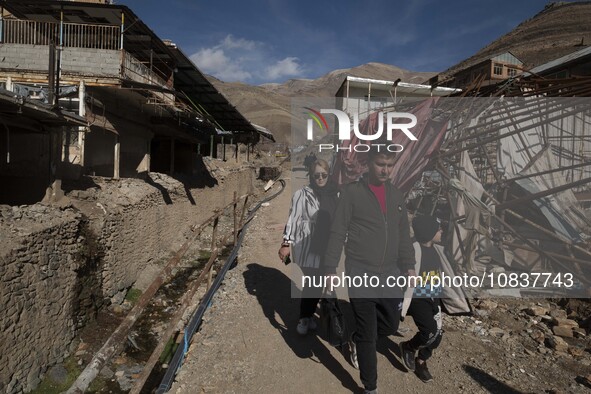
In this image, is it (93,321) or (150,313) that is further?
(150,313)

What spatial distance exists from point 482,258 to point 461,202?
1.11m

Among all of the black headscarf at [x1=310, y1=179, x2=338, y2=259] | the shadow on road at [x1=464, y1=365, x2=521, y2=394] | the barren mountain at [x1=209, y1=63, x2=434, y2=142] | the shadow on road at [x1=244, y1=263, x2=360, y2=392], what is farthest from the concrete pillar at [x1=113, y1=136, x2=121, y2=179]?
the barren mountain at [x1=209, y1=63, x2=434, y2=142]

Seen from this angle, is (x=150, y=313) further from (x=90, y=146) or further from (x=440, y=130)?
(x=440, y=130)

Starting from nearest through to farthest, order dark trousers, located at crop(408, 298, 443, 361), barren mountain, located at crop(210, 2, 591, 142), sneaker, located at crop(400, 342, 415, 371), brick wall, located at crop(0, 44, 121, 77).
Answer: dark trousers, located at crop(408, 298, 443, 361)
sneaker, located at crop(400, 342, 415, 371)
brick wall, located at crop(0, 44, 121, 77)
barren mountain, located at crop(210, 2, 591, 142)

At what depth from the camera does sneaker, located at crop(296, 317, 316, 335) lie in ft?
14.0

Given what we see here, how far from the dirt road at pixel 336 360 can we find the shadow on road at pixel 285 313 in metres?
0.01

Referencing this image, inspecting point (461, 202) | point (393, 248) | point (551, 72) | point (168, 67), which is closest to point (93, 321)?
point (393, 248)

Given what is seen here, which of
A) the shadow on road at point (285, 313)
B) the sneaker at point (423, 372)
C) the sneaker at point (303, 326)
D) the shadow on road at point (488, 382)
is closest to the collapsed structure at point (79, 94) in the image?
the shadow on road at point (285, 313)

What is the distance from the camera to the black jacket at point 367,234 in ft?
10.2

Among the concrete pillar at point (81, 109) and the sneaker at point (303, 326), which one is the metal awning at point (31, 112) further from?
the sneaker at point (303, 326)

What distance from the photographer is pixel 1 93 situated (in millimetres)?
4789

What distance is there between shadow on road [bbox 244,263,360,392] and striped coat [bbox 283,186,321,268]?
88cm

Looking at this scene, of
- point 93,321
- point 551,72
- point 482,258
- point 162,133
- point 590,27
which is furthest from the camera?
point 590,27

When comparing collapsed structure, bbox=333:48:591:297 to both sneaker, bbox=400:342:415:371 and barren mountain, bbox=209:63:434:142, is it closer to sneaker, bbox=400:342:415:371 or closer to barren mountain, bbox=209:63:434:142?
sneaker, bbox=400:342:415:371
